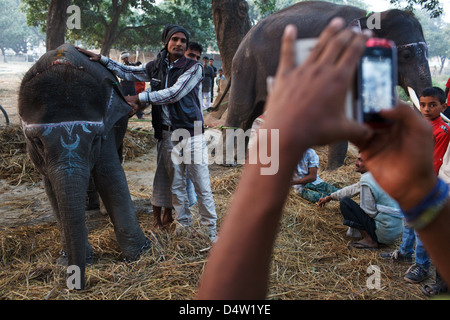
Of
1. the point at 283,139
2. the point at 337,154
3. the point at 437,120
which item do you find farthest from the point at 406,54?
the point at 283,139

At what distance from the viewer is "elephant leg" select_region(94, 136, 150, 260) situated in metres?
3.64

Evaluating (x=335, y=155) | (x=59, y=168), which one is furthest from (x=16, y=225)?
(x=335, y=155)

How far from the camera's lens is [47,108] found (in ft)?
10.3

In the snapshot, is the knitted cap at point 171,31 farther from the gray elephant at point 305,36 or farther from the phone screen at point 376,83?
the phone screen at point 376,83

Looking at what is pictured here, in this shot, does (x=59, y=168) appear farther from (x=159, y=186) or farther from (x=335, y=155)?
(x=335, y=155)

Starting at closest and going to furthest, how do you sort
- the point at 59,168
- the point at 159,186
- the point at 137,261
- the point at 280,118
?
the point at 280,118 → the point at 59,168 → the point at 137,261 → the point at 159,186

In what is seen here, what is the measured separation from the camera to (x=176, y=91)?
3.89 metres

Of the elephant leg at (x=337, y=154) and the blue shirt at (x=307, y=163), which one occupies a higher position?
the blue shirt at (x=307, y=163)

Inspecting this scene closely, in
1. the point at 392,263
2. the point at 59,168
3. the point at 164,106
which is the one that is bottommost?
the point at 392,263

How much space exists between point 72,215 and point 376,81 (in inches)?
102

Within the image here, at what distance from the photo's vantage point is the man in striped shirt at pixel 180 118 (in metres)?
4.04

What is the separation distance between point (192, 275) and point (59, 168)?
1.39 metres

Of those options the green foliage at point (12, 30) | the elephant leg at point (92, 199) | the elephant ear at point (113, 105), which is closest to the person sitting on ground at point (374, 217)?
the elephant ear at point (113, 105)

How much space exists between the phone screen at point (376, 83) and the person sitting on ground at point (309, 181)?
424cm
